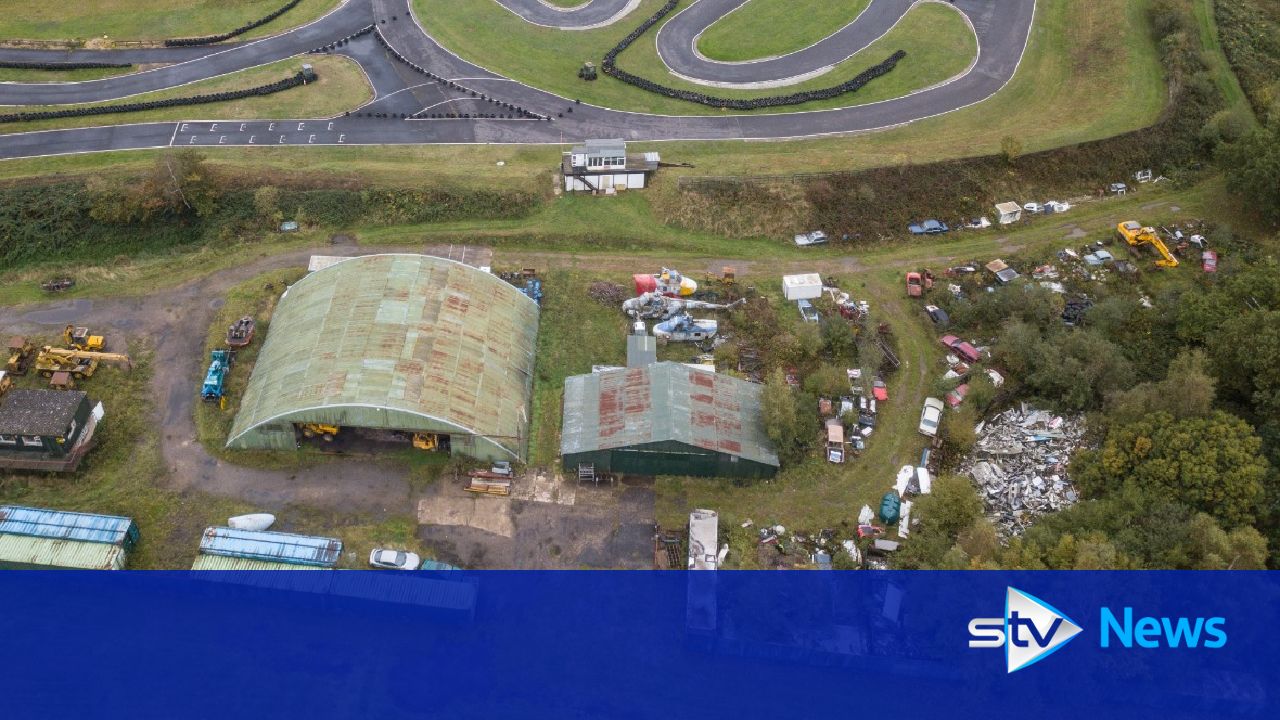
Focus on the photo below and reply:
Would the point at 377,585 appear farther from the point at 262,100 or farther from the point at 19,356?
the point at 262,100


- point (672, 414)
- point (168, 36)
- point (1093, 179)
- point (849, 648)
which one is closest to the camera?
point (849, 648)

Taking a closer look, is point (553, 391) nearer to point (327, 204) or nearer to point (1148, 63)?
point (327, 204)

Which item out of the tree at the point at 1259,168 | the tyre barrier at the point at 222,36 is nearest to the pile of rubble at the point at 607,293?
the tree at the point at 1259,168

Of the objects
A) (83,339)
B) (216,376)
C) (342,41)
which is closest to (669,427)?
(216,376)

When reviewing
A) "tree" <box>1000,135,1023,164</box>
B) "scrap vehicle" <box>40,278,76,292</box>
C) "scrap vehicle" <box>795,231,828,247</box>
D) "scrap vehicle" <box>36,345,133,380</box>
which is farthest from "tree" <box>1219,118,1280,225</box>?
"scrap vehicle" <box>40,278,76,292</box>

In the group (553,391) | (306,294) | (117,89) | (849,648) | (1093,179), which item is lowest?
(849,648)

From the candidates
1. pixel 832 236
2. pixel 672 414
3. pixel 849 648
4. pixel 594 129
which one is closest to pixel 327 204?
pixel 594 129
